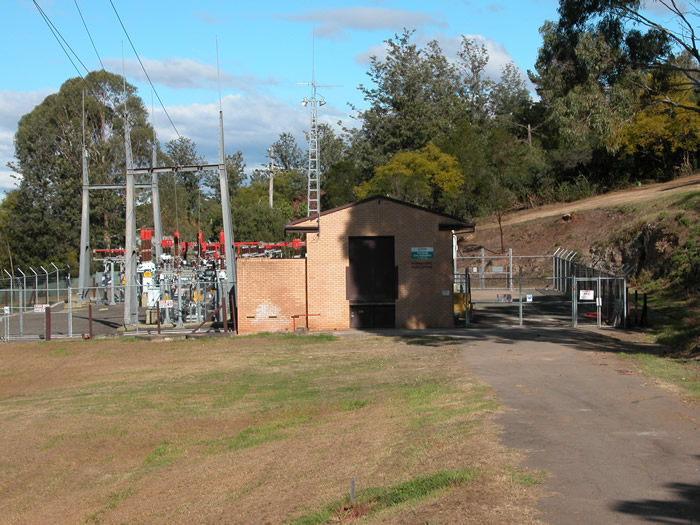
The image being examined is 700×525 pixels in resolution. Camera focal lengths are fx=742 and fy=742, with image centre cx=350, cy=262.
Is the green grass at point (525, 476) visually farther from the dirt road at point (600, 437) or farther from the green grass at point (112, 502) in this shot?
the green grass at point (112, 502)

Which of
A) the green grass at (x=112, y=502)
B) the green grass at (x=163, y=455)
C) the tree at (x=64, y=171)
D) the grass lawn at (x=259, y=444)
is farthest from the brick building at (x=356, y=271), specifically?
the tree at (x=64, y=171)

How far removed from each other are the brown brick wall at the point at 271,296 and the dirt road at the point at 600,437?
1156cm

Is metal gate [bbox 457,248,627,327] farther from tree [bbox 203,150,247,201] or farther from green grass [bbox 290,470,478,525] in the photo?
tree [bbox 203,150,247,201]

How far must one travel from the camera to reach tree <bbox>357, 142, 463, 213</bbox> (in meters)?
61.2

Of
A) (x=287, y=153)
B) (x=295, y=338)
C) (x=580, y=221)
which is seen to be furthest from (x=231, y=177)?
(x=295, y=338)

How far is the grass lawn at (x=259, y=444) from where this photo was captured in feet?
27.7

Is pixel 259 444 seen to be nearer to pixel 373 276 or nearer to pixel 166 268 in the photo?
pixel 373 276

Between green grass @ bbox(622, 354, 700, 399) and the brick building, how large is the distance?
10.7 meters

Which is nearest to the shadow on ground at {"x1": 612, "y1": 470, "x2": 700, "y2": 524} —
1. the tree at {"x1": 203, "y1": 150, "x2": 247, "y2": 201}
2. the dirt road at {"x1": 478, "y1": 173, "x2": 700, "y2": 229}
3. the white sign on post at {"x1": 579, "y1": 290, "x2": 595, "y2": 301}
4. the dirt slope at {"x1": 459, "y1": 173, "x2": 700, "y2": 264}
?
the white sign on post at {"x1": 579, "y1": 290, "x2": 595, "y2": 301}

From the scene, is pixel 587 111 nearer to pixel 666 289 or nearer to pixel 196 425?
pixel 666 289

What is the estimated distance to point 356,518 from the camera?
7797 millimetres

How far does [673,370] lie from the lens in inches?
682

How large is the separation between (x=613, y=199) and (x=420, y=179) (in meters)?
15.6

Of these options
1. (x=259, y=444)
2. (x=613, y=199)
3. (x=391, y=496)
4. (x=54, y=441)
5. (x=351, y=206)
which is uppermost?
(x=613, y=199)
